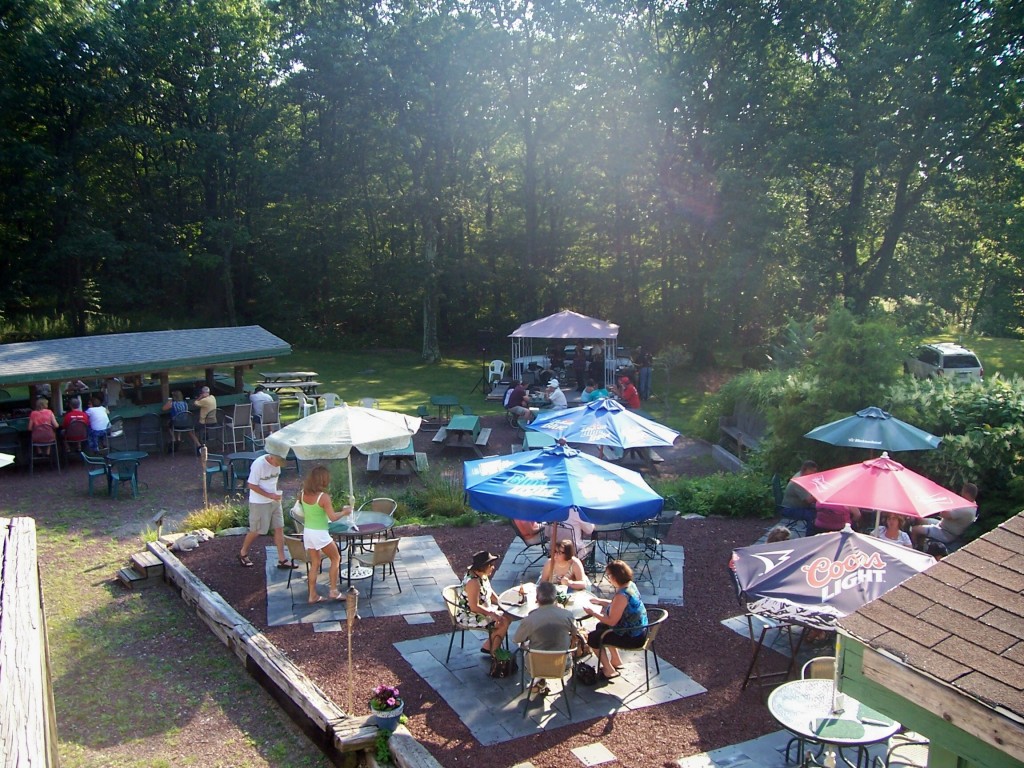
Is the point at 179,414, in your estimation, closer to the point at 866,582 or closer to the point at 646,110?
the point at 866,582

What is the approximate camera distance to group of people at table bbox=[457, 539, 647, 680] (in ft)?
21.7

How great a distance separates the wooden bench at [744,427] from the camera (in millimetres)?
15891

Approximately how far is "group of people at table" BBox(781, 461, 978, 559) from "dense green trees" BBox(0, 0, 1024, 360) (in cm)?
1647

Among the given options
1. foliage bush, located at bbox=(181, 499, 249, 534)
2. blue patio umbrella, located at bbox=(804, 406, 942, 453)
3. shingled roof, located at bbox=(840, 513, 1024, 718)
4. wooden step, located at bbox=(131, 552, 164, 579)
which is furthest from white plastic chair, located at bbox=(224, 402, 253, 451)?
shingled roof, located at bbox=(840, 513, 1024, 718)

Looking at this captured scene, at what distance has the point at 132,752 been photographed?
6387 millimetres

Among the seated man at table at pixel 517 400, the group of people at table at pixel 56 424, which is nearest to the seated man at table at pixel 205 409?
the group of people at table at pixel 56 424

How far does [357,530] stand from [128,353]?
31.6 ft

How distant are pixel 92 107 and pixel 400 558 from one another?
89.2 ft

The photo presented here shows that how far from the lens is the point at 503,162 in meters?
35.9

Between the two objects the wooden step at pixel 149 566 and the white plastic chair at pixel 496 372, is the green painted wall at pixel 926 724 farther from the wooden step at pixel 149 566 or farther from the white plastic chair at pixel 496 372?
the white plastic chair at pixel 496 372

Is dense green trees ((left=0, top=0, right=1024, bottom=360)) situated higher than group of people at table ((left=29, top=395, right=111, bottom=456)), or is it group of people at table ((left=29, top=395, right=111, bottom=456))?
dense green trees ((left=0, top=0, right=1024, bottom=360))

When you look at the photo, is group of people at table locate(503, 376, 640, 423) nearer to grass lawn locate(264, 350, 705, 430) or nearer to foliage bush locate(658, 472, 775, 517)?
grass lawn locate(264, 350, 705, 430)

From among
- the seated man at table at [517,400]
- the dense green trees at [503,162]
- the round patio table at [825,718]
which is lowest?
the round patio table at [825,718]

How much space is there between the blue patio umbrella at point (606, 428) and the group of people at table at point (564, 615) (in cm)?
295
